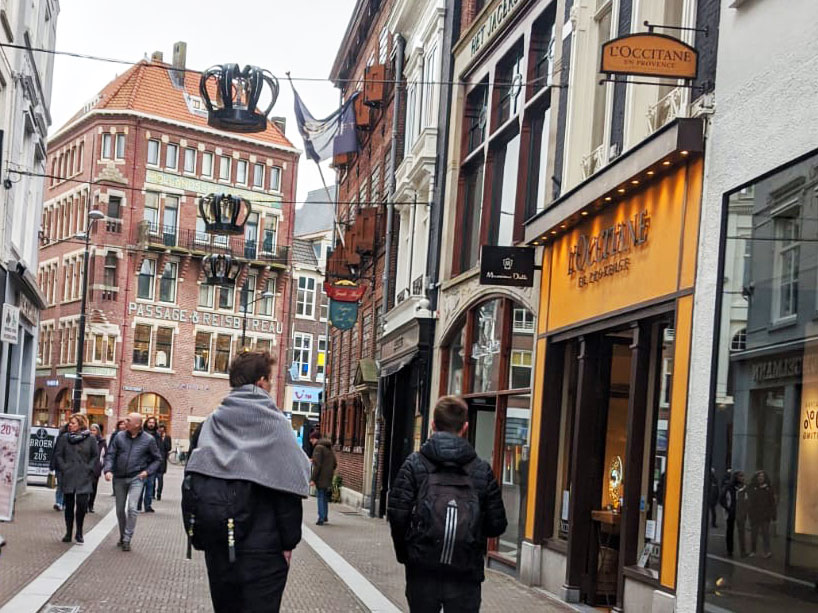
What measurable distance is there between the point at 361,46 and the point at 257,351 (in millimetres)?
35304

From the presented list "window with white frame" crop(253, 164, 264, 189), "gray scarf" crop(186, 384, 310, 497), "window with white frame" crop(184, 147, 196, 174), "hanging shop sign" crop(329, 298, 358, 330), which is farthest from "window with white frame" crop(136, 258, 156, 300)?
"gray scarf" crop(186, 384, 310, 497)

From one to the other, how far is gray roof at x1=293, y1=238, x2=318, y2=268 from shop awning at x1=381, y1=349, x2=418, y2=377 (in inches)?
1977

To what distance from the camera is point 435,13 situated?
25969mm

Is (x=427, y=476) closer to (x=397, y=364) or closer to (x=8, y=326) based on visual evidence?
(x=8, y=326)

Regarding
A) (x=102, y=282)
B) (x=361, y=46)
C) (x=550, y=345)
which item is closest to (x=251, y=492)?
(x=550, y=345)

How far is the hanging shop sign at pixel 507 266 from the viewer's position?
16.3 meters

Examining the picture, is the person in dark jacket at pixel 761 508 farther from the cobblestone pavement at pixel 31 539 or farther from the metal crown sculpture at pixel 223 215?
the metal crown sculpture at pixel 223 215

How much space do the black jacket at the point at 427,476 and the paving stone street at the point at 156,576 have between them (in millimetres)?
4716

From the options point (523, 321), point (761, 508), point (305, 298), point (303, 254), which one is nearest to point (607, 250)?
point (523, 321)

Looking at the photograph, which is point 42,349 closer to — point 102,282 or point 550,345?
point 102,282

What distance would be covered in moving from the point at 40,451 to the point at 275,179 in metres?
43.1

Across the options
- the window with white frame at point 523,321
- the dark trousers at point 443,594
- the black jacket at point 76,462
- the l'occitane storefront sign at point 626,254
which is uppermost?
the l'occitane storefront sign at point 626,254

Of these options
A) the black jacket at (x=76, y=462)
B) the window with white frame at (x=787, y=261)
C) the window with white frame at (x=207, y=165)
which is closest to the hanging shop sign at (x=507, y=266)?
the black jacket at (x=76, y=462)

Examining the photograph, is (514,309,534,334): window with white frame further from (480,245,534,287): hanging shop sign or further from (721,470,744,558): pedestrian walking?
(721,470,744,558): pedestrian walking
